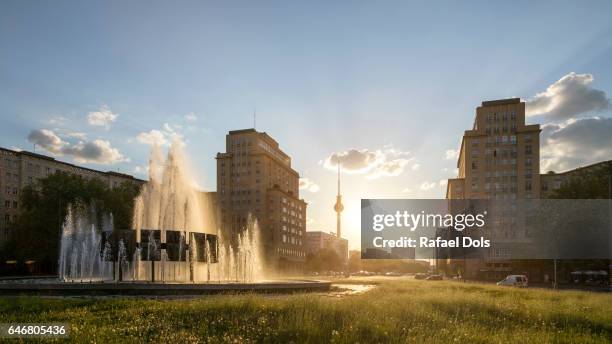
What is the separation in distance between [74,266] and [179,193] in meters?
12.3

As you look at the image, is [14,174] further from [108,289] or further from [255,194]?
[108,289]

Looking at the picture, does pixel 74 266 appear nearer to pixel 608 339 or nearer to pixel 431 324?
pixel 431 324

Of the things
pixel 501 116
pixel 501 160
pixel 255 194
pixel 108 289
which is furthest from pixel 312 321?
pixel 255 194

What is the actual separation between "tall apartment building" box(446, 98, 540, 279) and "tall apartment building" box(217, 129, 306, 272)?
4867cm

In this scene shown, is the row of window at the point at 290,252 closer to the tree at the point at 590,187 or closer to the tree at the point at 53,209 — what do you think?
the tree at the point at 53,209

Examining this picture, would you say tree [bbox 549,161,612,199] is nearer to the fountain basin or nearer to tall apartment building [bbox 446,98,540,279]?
tall apartment building [bbox 446,98,540,279]

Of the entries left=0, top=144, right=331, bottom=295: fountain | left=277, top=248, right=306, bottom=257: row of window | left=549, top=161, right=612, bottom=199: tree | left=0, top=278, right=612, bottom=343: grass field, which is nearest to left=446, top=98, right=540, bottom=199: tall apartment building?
left=549, top=161, right=612, bottom=199: tree

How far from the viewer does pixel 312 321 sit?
14.2m

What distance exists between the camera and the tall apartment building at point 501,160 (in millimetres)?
102625

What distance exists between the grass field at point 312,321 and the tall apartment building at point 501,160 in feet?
282

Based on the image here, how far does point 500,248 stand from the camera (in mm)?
100688

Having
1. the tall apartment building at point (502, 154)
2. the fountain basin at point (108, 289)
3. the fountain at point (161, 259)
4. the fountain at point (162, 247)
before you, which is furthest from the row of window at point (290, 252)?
the fountain basin at point (108, 289)

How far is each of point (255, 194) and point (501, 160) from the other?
62245 millimetres

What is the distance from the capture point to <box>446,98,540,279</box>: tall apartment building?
10262 centimetres
